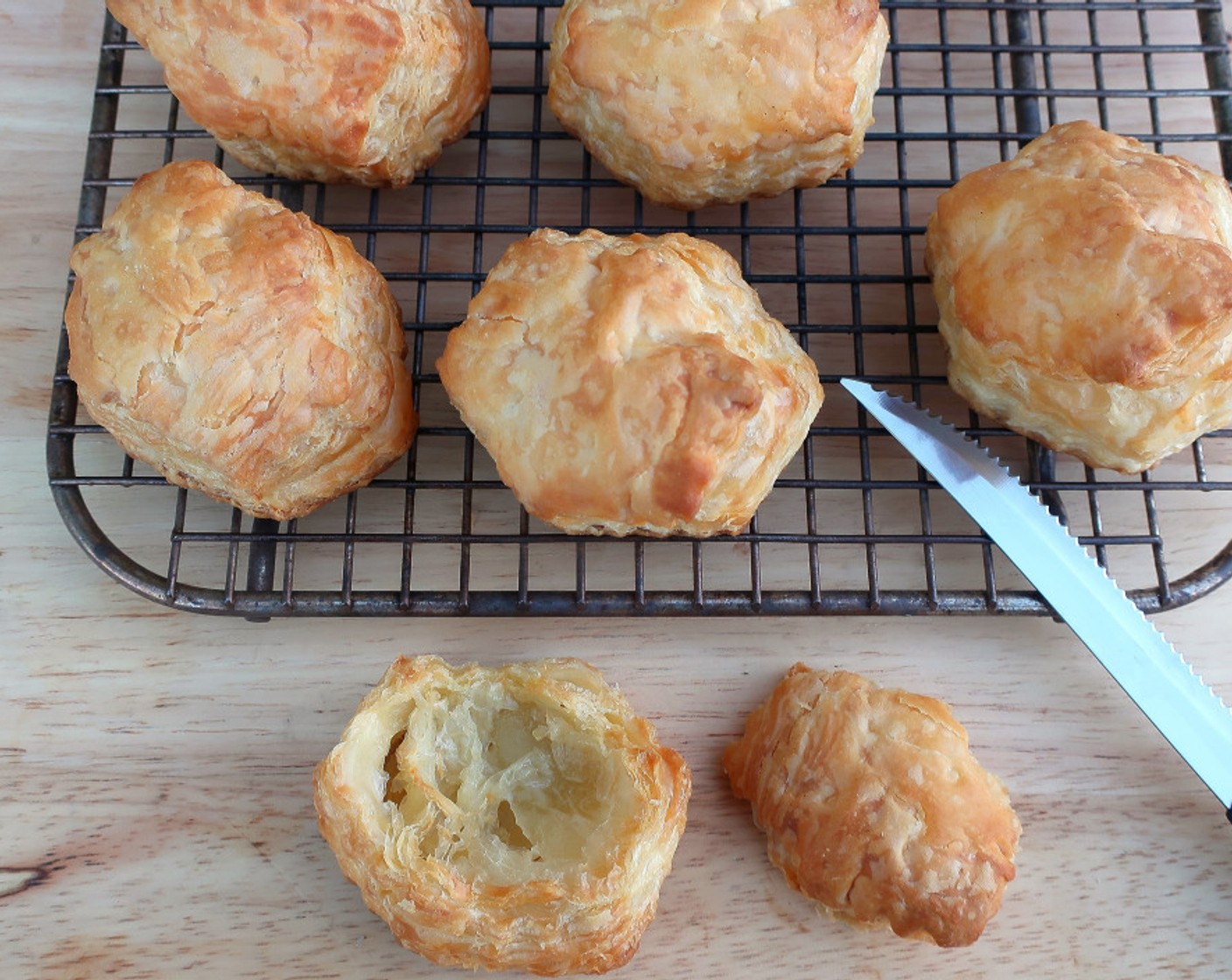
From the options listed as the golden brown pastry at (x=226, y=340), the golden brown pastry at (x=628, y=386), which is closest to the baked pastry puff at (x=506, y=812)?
the golden brown pastry at (x=628, y=386)

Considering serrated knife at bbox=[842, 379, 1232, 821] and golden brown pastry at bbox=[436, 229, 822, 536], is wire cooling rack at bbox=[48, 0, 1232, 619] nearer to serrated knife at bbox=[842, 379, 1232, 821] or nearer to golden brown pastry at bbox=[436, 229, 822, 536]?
serrated knife at bbox=[842, 379, 1232, 821]

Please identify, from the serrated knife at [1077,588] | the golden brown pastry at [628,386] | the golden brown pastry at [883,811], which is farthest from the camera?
the serrated knife at [1077,588]

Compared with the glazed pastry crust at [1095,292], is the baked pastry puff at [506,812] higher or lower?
lower

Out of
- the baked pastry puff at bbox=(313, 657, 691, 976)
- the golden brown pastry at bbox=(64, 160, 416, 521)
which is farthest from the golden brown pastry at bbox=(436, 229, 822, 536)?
the baked pastry puff at bbox=(313, 657, 691, 976)

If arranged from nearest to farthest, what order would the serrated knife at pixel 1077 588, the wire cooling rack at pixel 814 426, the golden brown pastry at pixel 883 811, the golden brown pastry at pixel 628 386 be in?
the golden brown pastry at pixel 628 386, the golden brown pastry at pixel 883 811, the serrated knife at pixel 1077 588, the wire cooling rack at pixel 814 426

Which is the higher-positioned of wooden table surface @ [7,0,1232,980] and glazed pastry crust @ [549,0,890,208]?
glazed pastry crust @ [549,0,890,208]

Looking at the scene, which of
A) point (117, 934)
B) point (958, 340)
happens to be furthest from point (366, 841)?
point (958, 340)

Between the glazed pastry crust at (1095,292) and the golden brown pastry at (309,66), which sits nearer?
the glazed pastry crust at (1095,292)

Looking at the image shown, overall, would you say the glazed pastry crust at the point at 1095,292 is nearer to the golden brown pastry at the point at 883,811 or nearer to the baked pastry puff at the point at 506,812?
the golden brown pastry at the point at 883,811
